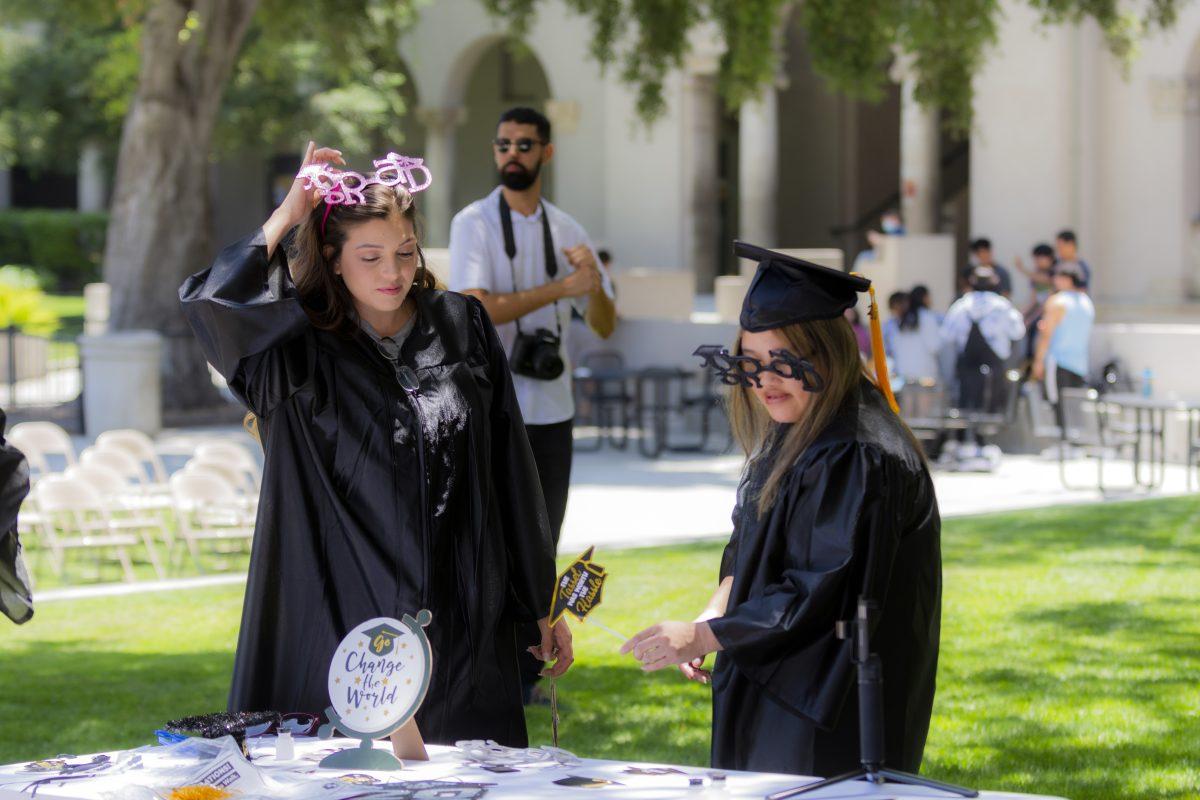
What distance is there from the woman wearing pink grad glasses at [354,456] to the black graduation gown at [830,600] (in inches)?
23.9

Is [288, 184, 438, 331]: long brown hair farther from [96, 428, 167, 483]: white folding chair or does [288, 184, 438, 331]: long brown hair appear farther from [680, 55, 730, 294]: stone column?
[680, 55, 730, 294]: stone column

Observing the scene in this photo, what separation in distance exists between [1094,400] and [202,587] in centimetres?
749

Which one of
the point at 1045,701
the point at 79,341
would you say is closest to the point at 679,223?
the point at 79,341

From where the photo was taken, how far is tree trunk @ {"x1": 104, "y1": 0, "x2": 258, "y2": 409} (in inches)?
713

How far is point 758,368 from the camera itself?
345cm

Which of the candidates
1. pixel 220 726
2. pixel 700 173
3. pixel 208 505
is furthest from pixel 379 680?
pixel 700 173

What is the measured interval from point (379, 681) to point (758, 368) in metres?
0.96

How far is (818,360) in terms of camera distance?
3.47 m

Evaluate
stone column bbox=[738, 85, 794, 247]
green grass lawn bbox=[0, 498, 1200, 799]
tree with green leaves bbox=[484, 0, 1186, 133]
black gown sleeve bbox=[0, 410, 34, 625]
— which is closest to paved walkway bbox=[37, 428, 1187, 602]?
green grass lawn bbox=[0, 498, 1200, 799]

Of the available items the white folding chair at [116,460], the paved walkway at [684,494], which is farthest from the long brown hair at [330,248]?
the white folding chair at [116,460]

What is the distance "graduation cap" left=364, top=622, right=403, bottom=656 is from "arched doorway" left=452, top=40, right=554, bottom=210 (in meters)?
31.8

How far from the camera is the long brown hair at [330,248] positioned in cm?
384

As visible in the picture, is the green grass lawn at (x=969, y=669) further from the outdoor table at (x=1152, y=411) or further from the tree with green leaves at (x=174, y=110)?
the tree with green leaves at (x=174, y=110)

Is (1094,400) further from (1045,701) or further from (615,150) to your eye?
(615,150)
